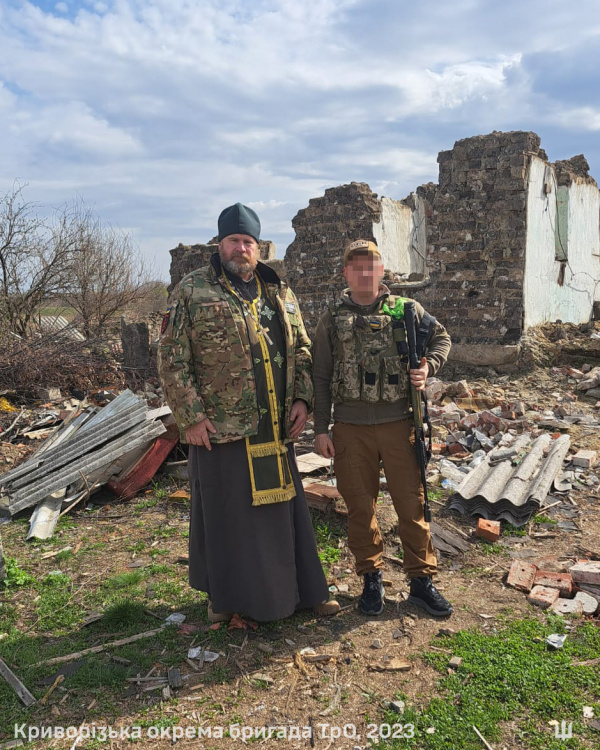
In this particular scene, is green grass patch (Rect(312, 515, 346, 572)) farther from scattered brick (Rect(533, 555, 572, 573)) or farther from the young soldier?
scattered brick (Rect(533, 555, 572, 573))

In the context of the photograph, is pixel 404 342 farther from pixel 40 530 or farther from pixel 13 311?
pixel 13 311

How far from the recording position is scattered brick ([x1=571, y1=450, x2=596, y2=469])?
5648mm

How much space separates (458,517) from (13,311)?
11460mm

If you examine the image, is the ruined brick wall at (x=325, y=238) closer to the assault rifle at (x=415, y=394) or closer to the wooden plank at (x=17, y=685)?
the assault rifle at (x=415, y=394)

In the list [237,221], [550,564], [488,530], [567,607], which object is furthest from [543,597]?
[237,221]

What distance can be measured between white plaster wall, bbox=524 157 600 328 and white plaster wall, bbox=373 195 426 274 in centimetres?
260

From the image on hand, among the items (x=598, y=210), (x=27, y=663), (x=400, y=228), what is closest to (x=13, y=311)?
(x=400, y=228)

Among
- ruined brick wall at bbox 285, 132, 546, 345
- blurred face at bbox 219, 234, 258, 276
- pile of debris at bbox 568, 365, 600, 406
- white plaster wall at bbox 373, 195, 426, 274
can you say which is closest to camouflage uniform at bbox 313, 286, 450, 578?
blurred face at bbox 219, 234, 258, 276

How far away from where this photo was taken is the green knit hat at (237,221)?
3.17 m

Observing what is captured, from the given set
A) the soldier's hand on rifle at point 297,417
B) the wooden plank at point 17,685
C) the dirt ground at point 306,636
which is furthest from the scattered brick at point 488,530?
the wooden plank at point 17,685

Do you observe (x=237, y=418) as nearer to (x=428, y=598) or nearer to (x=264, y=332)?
(x=264, y=332)

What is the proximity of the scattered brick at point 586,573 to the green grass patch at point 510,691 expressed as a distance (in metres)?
0.46

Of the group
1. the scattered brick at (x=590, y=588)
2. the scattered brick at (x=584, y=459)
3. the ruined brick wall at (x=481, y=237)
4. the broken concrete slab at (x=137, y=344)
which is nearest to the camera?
the scattered brick at (x=590, y=588)

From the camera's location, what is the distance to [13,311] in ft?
42.6
